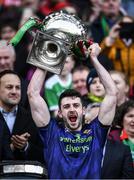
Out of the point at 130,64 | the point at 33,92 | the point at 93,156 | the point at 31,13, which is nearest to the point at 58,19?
the point at 33,92

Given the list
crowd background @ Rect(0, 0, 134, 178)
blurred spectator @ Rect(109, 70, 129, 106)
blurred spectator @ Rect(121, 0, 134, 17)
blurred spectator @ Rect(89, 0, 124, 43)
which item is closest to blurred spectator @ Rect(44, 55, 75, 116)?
crowd background @ Rect(0, 0, 134, 178)

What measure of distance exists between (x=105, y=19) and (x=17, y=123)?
380 cm

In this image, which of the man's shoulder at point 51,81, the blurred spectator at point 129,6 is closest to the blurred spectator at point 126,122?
the man's shoulder at point 51,81

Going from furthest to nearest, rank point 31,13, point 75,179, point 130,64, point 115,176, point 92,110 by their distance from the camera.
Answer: point 31,13 → point 130,64 → point 92,110 → point 115,176 → point 75,179

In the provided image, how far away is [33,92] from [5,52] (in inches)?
107

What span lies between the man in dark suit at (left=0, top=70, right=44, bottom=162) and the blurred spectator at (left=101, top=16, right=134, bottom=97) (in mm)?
2463

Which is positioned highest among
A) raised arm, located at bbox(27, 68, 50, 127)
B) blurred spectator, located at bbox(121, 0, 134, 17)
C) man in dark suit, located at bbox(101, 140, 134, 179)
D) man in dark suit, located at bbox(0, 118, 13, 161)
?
blurred spectator, located at bbox(121, 0, 134, 17)

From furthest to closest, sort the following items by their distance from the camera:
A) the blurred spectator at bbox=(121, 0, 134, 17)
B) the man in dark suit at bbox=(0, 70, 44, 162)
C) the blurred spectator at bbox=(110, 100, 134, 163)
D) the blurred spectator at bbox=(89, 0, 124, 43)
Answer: the blurred spectator at bbox=(121, 0, 134, 17), the blurred spectator at bbox=(89, 0, 124, 43), the blurred spectator at bbox=(110, 100, 134, 163), the man in dark suit at bbox=(0, 70, 44, 162)

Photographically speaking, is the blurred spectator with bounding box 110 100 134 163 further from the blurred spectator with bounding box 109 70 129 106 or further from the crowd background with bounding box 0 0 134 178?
the blurred spectator with bounding box 109 70 129 106

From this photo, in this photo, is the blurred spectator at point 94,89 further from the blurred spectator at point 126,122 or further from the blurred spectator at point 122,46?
the blurred spectator at point 122,46

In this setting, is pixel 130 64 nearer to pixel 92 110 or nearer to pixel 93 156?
pixel 92 110

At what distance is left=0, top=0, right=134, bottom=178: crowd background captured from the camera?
35.2 ft

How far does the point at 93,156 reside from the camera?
905 centimetres

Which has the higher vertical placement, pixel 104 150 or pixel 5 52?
pixel 5 52
